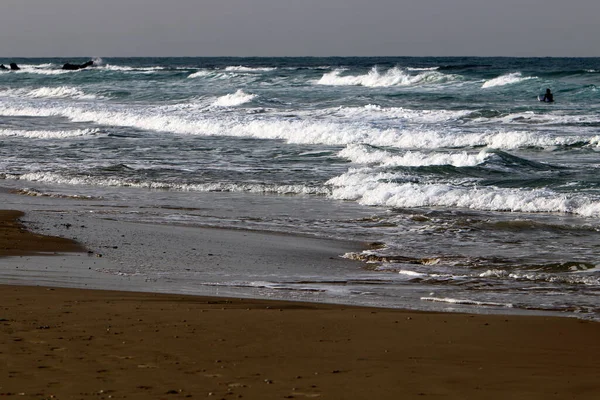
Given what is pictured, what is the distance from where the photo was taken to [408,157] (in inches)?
778

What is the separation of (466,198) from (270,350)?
9478mm

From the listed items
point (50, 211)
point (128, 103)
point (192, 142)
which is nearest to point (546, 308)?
point (50, 211)

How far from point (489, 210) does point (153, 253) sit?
6.42 metres

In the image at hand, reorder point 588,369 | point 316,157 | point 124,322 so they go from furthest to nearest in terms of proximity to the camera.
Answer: point 316,157, point 124,322, point 588,369

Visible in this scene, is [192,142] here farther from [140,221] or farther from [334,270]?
[334,270]

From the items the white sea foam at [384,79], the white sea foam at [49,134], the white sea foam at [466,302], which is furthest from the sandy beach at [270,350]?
the white sea foam at [384,79]

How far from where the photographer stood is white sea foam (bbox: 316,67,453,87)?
50.2 meters

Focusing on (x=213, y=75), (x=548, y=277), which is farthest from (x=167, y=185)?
(x=213, y=75)

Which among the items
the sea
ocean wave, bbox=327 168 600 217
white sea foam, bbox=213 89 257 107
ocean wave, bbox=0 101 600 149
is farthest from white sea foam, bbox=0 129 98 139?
ocean wave, bbox=327 168 600 217

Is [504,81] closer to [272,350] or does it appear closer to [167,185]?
[167,185]

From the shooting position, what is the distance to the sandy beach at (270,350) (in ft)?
16.0

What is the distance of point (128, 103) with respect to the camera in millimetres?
41250

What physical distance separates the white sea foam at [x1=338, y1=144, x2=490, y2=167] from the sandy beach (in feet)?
39.8

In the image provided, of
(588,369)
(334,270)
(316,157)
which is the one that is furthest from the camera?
(316,157)
